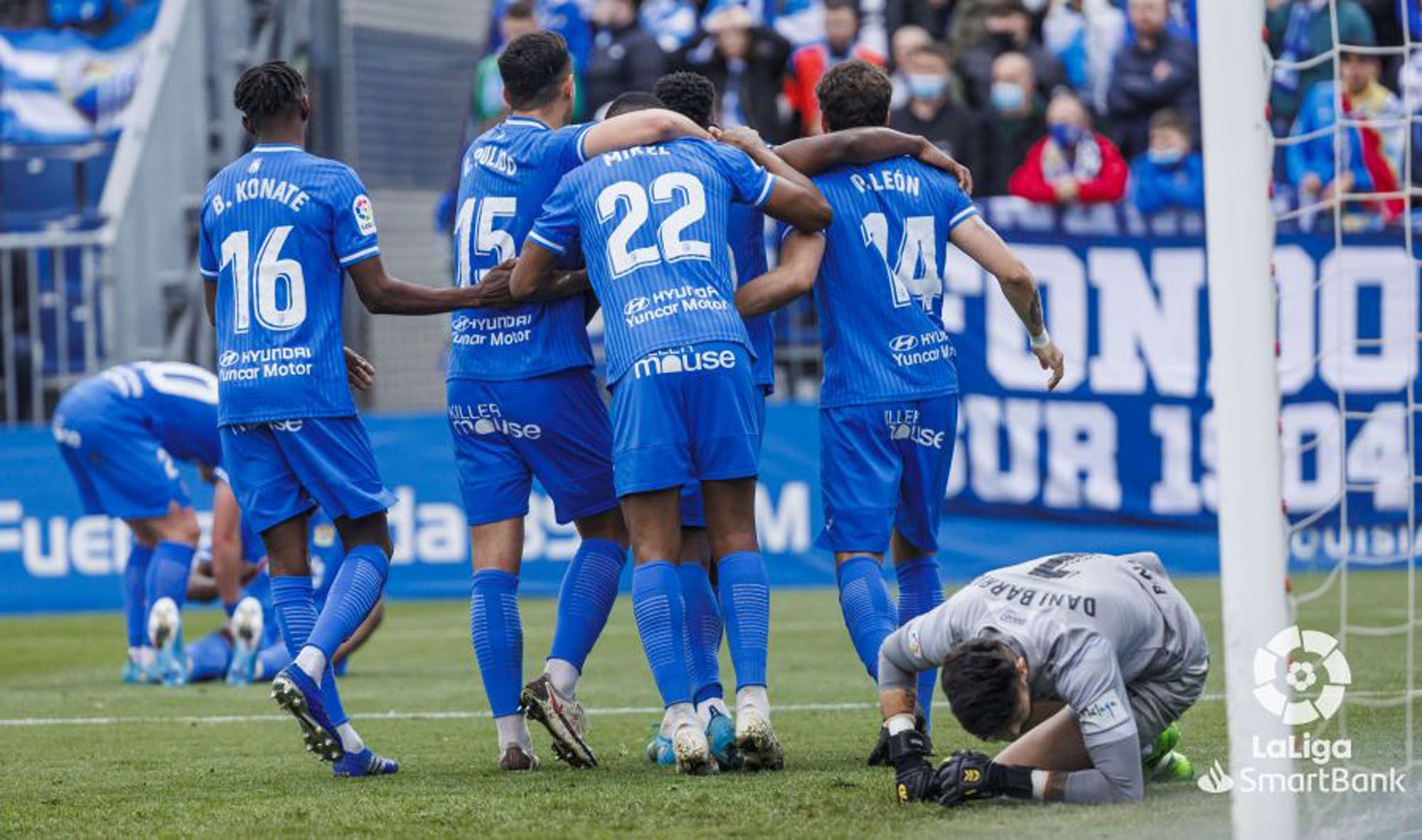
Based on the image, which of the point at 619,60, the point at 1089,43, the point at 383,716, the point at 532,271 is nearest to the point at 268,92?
the point at 532,271

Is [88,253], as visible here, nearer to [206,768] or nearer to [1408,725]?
[206,768]

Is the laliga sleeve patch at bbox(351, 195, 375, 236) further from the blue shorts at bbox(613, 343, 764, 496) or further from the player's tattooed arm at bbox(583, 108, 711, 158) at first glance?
the blue shorts at bbox(613, 343, 764, 496)

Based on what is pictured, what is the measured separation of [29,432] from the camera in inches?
601

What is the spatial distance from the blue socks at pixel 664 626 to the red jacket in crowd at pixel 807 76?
10567mm

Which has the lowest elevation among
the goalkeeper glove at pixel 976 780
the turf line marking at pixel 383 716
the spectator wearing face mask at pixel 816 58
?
the turf line marking at pixel 383 716

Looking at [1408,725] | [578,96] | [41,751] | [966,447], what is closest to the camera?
Result: [1408,725]

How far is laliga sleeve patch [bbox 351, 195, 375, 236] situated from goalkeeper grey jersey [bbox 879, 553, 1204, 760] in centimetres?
226

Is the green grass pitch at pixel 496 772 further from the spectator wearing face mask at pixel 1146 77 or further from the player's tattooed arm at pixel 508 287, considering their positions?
the spectator wearing face mask at pixel 1146 77

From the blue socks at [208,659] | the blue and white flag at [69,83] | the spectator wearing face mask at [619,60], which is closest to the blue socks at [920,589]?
the blue socks at [208,659]

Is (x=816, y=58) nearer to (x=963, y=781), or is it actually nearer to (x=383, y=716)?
(x=383, y=716)

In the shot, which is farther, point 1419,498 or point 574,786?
point 1419,498

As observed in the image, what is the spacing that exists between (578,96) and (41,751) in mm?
10573

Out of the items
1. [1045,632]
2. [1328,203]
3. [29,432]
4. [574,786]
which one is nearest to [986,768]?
[1045,632]

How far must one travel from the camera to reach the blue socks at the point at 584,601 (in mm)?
6633
